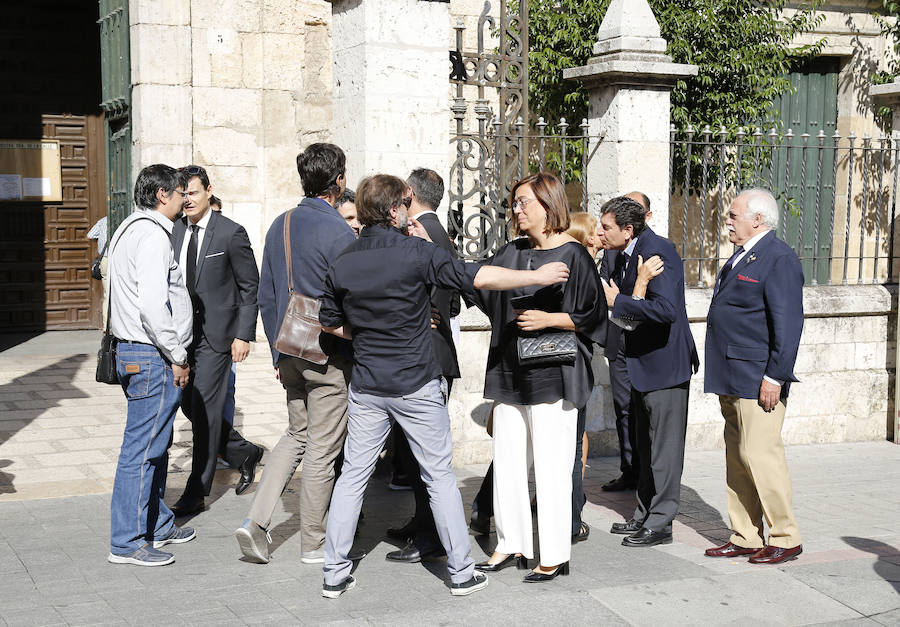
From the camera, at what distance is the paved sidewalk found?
447cm

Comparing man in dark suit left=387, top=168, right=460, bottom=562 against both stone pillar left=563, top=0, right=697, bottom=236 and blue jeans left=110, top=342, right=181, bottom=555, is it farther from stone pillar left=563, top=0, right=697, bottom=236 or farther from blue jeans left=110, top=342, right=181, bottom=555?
stone pillar left=563, top=0, right=697, bottom=236

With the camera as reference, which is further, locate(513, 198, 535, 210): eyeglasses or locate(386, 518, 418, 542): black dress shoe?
locate(386, 518, 418, 542): black dress shoe

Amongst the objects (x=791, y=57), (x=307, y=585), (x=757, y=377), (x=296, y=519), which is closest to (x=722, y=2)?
(x=791, y=57)

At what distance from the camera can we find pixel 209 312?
596 cm

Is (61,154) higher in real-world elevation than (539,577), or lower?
higher

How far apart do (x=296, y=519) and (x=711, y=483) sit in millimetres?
2798

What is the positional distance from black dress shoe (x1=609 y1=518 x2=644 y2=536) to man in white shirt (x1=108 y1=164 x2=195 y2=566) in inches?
90.1

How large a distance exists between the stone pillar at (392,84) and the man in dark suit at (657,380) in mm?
1742

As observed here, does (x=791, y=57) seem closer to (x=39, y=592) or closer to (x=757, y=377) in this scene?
(x=757, y=377)

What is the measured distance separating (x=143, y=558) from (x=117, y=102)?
24.9 feet

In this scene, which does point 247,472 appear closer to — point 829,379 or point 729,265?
point 729,265

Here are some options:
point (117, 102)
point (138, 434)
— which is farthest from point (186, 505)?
point (117, 102)

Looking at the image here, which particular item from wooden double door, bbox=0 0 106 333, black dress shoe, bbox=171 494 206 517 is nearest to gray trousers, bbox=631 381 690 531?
black dress shoe, bbox=171 494 206 517

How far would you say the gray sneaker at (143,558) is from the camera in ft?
16.4
